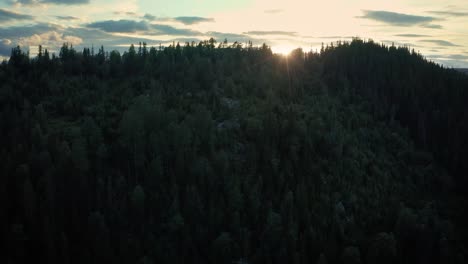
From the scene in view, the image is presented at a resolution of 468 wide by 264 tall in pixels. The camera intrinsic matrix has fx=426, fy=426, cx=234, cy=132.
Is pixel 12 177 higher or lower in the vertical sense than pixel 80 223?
higher

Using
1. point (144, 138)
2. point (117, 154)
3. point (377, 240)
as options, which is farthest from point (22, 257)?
point (377, 240)

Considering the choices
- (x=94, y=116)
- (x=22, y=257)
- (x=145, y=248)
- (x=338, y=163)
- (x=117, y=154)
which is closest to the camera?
(x=22, y=257)

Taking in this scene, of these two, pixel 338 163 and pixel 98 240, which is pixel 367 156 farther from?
pixel 98 240

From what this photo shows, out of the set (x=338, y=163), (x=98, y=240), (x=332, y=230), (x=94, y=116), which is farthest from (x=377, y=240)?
(x=94, y=116)

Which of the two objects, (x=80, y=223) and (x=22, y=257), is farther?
(x=80, y=223)

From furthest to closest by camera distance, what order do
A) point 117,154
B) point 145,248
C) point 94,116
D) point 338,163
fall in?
point 94,116 → point 338,163 → point 117,154 → point 145,248

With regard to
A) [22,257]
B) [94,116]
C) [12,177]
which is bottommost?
[22,257]
